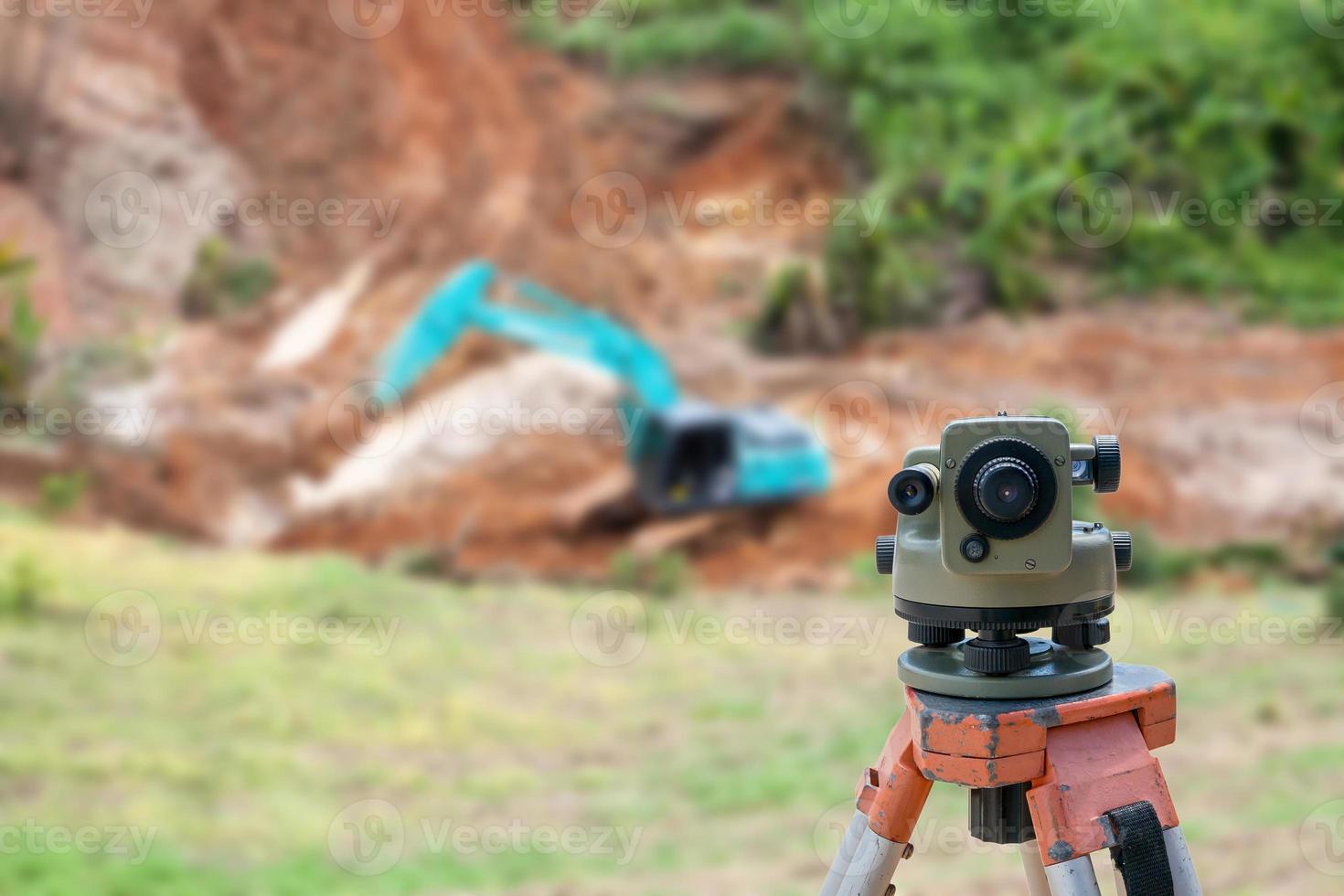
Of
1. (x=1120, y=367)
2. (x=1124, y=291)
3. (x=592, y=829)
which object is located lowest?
(x=592, y=829)

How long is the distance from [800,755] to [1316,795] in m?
1.72

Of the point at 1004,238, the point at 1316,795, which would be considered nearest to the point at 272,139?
the point at 1004,238

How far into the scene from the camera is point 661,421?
7062mm

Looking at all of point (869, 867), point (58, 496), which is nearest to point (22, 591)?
point (58, 496)

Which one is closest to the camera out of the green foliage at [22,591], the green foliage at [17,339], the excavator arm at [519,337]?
the green foliage at [22,591]

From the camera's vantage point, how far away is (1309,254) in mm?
8711

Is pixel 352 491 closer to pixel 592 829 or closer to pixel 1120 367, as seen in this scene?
pixel 592 829

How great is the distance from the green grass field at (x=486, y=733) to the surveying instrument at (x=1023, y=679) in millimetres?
2154

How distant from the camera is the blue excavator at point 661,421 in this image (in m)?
7.10

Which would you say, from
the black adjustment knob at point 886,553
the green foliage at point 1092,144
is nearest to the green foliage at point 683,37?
the green foliage at point 1092,144

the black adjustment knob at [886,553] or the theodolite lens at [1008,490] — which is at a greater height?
the theodolite lens at [1008,490]

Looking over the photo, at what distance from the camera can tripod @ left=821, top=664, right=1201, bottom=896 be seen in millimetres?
1316

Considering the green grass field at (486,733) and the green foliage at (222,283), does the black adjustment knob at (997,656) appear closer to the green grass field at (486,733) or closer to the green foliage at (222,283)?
A: the green grass field at (486,733)

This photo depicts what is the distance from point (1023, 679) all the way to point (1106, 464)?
26 centimetres
